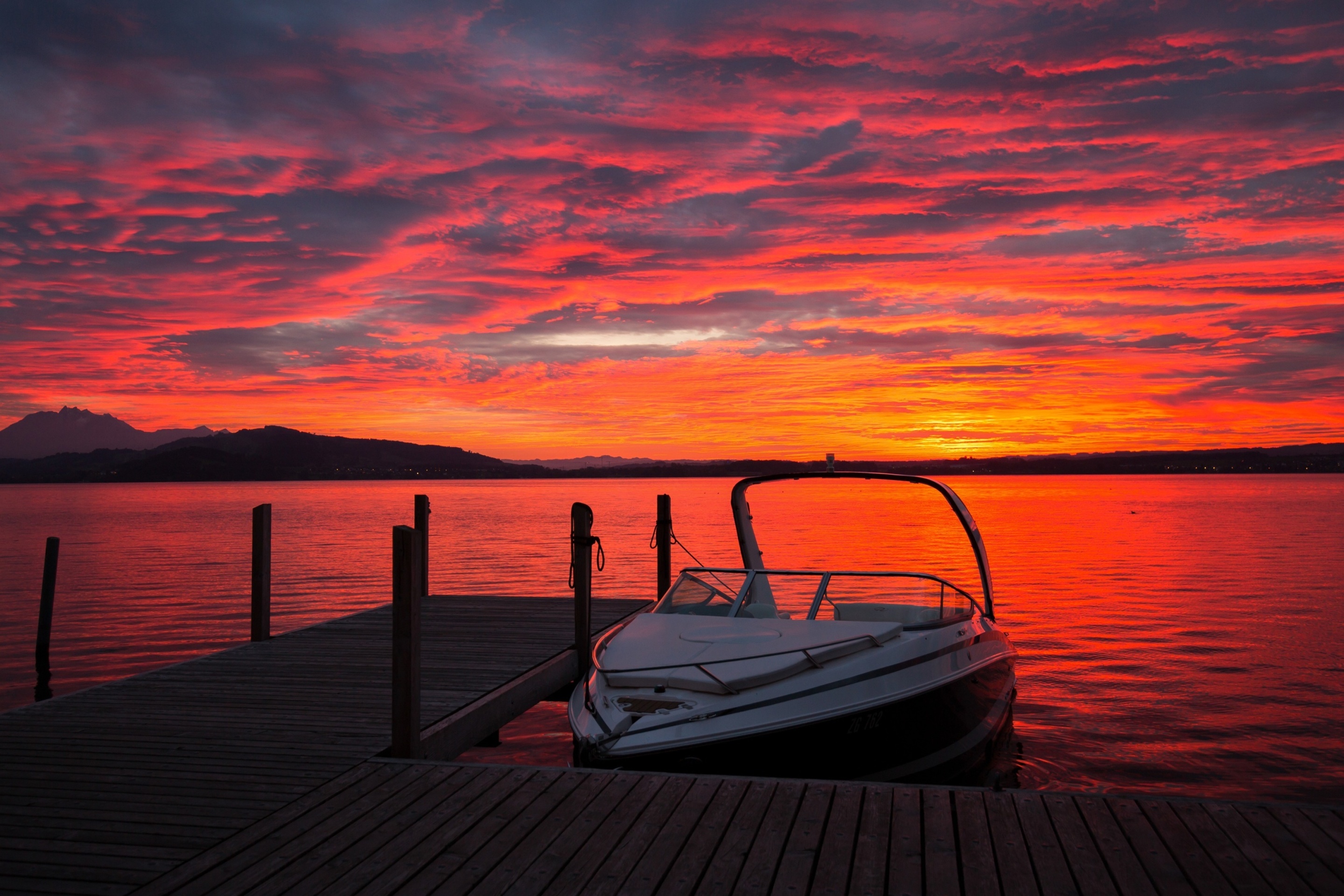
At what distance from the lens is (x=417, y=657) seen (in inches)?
230

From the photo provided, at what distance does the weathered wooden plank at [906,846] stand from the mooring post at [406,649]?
123 inches

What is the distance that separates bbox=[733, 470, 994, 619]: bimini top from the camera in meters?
8.90

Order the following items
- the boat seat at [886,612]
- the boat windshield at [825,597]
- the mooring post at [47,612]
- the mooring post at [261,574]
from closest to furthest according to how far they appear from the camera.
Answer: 1. the boat windshield at [825,597]
2. the boat seat at [886,612]
3. the mooring post at [261,574]
4. the mooring post at [47,612]

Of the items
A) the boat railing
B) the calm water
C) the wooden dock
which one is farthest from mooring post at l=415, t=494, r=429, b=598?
the boat railing

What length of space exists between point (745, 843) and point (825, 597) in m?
3.26

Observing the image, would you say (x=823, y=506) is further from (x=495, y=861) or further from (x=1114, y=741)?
(x=495, y=861)

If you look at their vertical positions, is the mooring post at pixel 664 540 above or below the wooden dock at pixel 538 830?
above

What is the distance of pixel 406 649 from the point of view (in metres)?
5.73

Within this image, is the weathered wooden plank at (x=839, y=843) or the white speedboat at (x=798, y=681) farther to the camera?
the white speedboat at (x=798, y=681)

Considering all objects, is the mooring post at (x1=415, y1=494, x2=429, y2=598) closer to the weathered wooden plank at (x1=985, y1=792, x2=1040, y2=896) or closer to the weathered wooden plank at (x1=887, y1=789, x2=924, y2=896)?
the weathered wooden plank at (x1=887, y1=789, x2=924, y2=896)

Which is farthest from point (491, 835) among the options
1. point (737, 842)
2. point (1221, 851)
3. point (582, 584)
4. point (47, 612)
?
point (47, 612)

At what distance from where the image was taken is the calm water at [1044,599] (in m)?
9.83

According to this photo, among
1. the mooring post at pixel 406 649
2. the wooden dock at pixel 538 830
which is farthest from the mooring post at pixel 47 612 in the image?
the mooring post at pixel 406 649

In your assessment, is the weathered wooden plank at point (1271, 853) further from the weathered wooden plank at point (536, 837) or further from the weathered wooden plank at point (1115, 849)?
the weathered wooden plank at point (536, 837)
